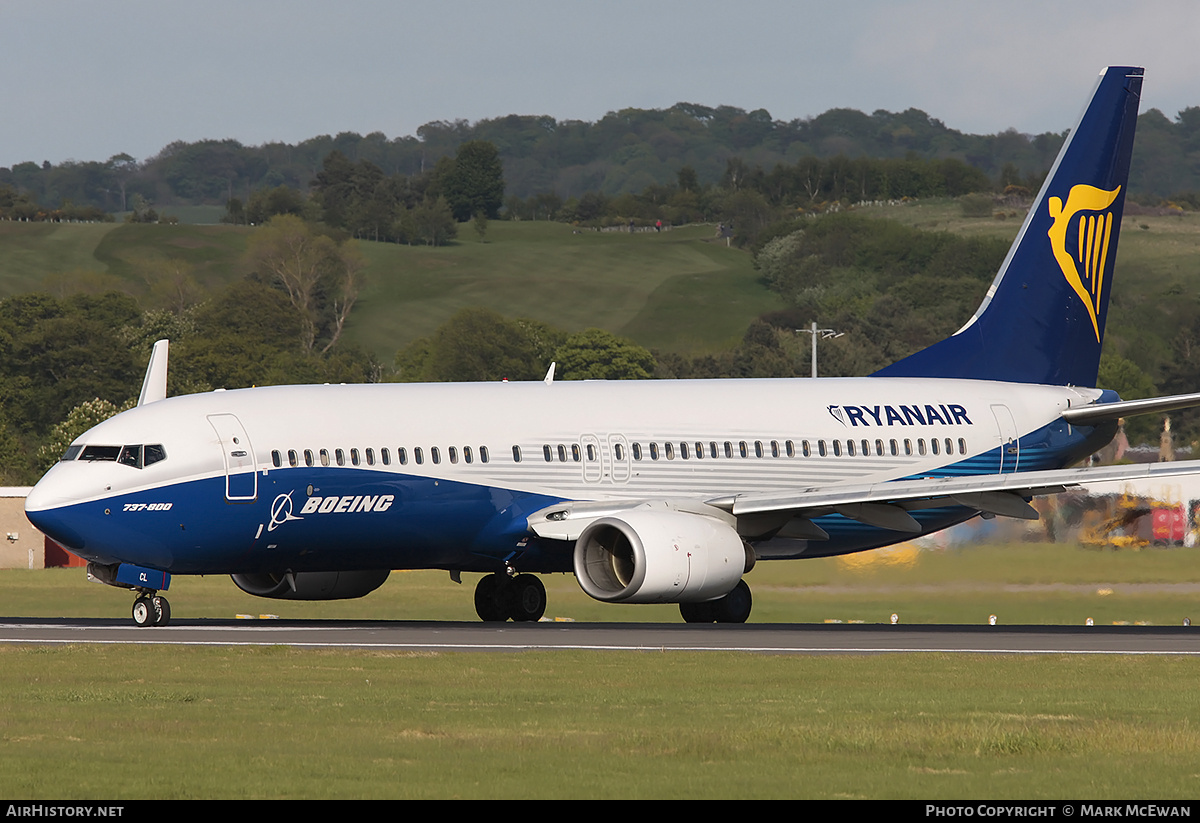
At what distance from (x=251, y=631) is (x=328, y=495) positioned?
2.56 m

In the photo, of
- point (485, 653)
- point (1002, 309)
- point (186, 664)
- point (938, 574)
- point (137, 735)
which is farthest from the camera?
point (1002, 309)

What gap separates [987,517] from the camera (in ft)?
127

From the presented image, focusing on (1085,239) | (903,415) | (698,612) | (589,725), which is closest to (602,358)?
(1085,239)

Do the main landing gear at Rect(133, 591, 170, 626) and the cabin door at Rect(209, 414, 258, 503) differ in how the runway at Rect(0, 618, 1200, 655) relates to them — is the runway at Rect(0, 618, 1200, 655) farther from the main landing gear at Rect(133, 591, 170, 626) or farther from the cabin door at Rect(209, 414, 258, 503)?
the cabin door at Rect(209, 414, 258, 503)

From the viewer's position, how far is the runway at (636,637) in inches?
1083

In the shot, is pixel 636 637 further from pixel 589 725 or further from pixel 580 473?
pixel 589 725

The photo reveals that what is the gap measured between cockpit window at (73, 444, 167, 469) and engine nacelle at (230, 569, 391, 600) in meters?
4.16

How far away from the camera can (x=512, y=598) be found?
3616 cm

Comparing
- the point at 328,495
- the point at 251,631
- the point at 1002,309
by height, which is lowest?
the point at 251,631

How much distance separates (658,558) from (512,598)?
501 centimetres

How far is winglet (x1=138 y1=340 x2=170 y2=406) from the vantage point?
36.4 meters

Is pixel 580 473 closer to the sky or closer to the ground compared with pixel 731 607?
closer to the sky

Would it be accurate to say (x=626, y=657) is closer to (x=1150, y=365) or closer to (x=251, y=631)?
(x=251, y=631)
